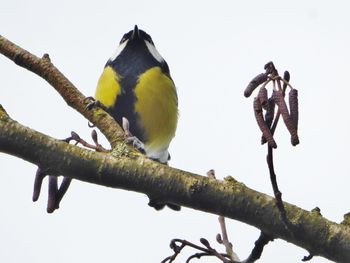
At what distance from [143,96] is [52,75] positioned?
284 centimetres

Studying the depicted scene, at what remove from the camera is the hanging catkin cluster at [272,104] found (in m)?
1.71

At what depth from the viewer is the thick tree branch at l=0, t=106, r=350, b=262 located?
198 centimetres

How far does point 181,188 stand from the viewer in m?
1.99

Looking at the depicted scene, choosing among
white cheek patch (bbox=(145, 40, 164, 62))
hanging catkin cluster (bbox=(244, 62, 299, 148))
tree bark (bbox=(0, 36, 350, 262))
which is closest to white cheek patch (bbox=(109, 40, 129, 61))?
white cheek patch (bbox=(145, 40, 164, 62))

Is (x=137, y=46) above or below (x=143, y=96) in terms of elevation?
above

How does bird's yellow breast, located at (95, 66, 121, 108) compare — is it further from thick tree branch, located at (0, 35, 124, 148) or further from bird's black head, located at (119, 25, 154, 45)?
thick tree branch, located at (0, 35, 124, 148)

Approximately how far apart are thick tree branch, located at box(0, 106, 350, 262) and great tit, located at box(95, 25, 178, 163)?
10.6 ft

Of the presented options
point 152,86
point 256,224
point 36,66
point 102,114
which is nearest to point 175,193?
point 256,224

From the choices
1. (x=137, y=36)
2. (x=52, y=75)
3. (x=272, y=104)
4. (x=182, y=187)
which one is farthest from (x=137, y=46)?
(x=272, y=104)

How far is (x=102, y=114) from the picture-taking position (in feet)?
8.38

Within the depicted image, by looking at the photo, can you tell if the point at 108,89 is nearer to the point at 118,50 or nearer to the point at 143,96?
the point at 143,96

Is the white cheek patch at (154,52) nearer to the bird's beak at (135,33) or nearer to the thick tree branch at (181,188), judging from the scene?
the bird's beak at (135,33)

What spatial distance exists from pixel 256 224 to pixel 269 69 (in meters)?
0.46

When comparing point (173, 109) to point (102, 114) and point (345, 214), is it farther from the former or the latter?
point (345, 214)
